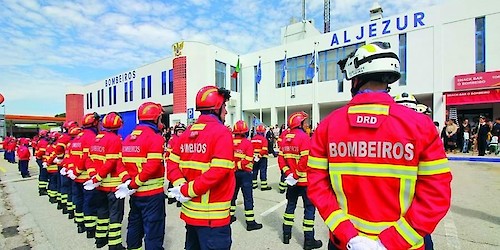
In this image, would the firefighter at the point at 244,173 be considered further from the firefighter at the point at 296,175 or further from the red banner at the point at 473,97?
the red banner at the point at 473,97

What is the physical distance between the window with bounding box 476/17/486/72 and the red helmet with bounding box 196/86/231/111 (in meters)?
20.5

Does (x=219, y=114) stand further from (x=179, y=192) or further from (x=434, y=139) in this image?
(x=434, y=139)

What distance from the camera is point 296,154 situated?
498 centimetres

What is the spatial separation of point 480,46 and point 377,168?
21.4 metres

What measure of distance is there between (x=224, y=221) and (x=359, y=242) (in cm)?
153

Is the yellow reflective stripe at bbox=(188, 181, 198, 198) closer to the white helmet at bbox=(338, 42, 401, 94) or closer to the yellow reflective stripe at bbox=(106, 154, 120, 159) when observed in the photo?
the white helmet at bbox=(338, 42, 401, 94)

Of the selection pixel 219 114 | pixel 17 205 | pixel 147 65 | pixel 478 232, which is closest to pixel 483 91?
pixel 478 232

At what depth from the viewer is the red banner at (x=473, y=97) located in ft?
55.5

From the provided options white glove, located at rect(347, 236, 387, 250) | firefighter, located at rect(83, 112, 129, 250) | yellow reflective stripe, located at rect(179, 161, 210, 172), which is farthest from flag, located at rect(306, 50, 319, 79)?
white glove, located at rect(347, 236, 387, 250)

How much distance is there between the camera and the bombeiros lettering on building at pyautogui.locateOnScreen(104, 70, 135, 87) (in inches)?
1446

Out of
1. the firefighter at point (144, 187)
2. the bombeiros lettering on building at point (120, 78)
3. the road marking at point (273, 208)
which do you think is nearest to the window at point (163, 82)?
the bombeiros lettering on building at point (120, 78)

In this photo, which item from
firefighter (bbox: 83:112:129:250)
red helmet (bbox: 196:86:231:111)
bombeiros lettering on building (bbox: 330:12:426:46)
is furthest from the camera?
bombeiros lettering on building (bbox: 330:12:426:46)

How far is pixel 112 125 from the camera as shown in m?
4.74

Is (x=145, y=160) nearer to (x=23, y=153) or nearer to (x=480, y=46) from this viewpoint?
(x=23, y=153)
